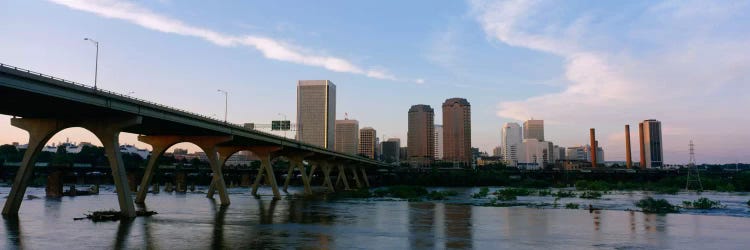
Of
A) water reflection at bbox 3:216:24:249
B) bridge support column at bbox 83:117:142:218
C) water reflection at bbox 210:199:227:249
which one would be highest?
bridge support column at bbox 83:117:142:218

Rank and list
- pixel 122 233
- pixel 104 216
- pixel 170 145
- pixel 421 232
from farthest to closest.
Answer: pixel 170 145 < pixel 104 216 < pixel 421 232 < pixel 122 233

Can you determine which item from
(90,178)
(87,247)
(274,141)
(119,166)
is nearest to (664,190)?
(274,141)

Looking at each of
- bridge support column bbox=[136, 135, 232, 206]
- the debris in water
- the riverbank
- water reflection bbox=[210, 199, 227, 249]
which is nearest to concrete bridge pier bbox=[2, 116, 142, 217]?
the debris in water

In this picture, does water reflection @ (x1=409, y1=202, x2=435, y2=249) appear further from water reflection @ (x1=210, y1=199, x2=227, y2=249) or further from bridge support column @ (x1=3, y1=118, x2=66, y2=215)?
bridge support column @ (x1=3, y1=118, x2=66, y2=215)

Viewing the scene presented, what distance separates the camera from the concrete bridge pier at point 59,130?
4966 centimetres

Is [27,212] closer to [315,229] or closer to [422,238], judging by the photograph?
[315,229]

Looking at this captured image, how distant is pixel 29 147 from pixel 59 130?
283cm

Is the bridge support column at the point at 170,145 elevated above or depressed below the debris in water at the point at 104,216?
above

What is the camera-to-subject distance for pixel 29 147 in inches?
1988

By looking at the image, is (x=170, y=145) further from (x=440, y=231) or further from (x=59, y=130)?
(x=440, y=231)

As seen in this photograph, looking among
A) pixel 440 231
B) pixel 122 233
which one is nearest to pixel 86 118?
pixel 122 233

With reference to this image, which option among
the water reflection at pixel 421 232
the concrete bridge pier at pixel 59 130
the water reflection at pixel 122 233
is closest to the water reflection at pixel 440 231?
the water reflection at pixel 421 232

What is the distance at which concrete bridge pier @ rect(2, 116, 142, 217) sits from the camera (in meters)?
49.7

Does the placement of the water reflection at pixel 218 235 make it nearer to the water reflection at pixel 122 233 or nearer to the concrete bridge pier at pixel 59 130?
the water reflection at pixel 122 233
